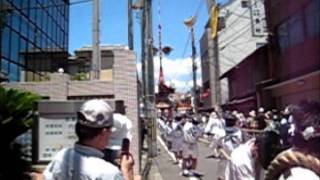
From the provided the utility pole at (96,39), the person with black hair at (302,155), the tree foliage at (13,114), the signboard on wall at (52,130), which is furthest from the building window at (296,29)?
the person with black hair at (302,155)

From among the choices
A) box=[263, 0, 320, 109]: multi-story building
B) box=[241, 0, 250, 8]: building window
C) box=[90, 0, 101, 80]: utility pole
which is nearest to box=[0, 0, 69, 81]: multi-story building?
box=[90, 0, 101, 80]: utility pole

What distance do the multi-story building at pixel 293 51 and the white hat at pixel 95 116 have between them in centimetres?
2161

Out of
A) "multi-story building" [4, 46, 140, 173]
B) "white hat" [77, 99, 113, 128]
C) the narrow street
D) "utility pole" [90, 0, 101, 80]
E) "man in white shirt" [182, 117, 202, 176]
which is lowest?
the narrow street

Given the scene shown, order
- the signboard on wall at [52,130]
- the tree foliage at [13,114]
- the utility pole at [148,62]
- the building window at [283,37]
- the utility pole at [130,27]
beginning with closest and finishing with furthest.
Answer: the signboard on wall at [52,130], the tree foliage at [13,114], the utility pole at [130,27], the utility pole at [148,62], the building window at [283,37]

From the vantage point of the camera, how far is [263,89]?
32.6 meters

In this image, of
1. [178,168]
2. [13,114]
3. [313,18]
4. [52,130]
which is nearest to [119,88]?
[13,114]

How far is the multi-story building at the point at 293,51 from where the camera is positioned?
2511 cm

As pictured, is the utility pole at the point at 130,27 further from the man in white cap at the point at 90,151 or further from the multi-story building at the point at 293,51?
the man in white cap at the point at 90,151

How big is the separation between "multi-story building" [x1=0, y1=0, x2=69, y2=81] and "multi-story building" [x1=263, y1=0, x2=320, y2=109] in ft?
38.0

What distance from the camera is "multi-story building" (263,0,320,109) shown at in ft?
82.4

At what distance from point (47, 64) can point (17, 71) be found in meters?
5.39

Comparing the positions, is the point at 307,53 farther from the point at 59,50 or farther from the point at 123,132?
the point at 123,132

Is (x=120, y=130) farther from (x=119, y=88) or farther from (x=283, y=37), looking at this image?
(x=283, y=37)

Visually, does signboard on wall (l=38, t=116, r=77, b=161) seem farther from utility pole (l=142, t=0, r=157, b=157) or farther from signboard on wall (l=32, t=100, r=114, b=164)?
utility pole (l=142, t=0, r=157, b=157)
